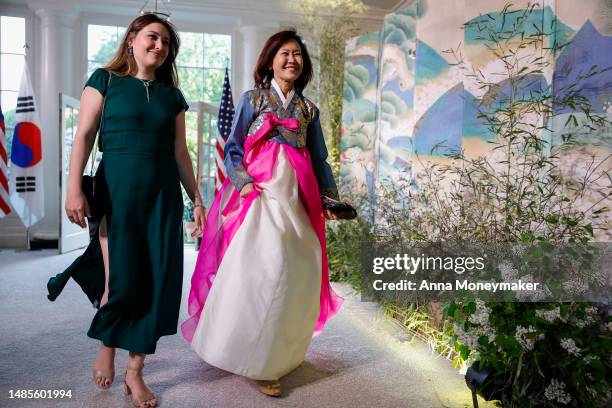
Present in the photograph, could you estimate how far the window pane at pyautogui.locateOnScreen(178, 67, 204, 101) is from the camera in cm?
722

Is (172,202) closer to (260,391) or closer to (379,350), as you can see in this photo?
(260,391)

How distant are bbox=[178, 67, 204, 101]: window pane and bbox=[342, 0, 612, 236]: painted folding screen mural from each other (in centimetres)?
245

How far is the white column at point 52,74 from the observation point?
21.4 feet

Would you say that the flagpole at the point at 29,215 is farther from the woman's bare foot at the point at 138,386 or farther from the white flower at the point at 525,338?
the white flower at the point at 525,338

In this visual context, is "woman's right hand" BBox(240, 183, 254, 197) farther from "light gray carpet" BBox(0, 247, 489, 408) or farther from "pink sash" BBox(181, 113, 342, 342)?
"light gray carpet" BBox(0, 247, 489, 408)

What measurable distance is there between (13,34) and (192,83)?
85.2 inches

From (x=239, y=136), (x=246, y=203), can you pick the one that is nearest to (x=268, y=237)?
(x=246, y=203)

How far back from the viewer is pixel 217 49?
7.30 meters

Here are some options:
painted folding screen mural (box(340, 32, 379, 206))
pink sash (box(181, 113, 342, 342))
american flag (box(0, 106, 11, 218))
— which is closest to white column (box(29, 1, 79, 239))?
american flag (box(0, 106, 11, 218))

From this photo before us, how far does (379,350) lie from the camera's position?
9.30 ft

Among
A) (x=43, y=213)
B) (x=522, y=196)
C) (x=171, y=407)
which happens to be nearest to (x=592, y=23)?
(x=522, y=196)

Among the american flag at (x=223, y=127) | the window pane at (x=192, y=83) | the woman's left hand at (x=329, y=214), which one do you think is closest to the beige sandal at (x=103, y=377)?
the woman's left hand at (x=329, y=214)

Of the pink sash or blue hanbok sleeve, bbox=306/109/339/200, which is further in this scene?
blue hanbok sleeve, bbox=306/109/339/200

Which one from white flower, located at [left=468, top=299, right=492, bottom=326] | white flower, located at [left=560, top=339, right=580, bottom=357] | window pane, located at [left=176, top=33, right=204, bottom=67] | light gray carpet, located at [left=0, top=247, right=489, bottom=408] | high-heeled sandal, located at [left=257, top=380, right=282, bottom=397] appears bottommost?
light gray carpet, located at [left=0, top=247, right=489, bottom=408]
